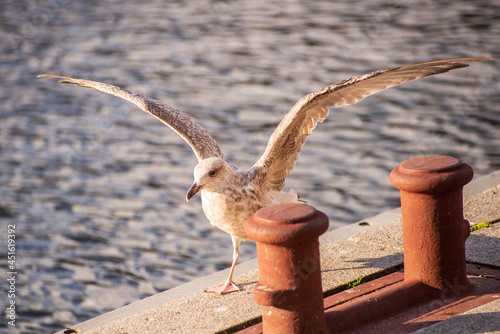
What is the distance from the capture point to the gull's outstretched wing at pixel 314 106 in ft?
14.3

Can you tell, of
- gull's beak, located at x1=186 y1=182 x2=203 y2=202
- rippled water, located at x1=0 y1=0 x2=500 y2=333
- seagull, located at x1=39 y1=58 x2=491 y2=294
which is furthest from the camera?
rippled water, located at x1=0 y1=0 x2=500 y2=333

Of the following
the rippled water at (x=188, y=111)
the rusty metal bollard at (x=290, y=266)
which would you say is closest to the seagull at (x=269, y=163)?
the rusty metal bollard at (x=290, y=266)

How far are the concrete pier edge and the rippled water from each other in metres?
1.54

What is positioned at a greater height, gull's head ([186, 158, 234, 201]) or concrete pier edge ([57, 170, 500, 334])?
gull's head ([186, 158, 234, 201])

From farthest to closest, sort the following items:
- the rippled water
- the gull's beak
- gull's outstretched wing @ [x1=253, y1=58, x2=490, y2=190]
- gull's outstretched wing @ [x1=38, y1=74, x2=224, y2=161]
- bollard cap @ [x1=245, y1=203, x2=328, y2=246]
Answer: the rippled water, gull's outstretched wing @ [x1=38, y1=74, x2=224, y2=161], the gull's beak, gull's outstretched wing @ [x1=253, y1=58, x2=490, y2=190], bollard cap @ [x1=245, y1=203, x2=328, y2=246]

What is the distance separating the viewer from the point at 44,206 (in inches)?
335

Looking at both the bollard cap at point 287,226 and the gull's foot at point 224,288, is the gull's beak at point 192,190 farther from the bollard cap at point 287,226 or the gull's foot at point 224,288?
the bollard cap at point 287,226

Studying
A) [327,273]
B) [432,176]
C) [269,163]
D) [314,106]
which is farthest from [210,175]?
[432,176]

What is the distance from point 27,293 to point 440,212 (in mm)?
4440

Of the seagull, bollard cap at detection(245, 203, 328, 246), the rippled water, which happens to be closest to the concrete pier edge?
the seagull

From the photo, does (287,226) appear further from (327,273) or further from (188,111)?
(188,111)

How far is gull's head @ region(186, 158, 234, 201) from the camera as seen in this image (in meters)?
4.65

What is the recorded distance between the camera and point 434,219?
411cm

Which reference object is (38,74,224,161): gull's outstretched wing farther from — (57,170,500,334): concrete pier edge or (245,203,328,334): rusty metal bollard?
(245,203,328,334): rusty metal bollard
